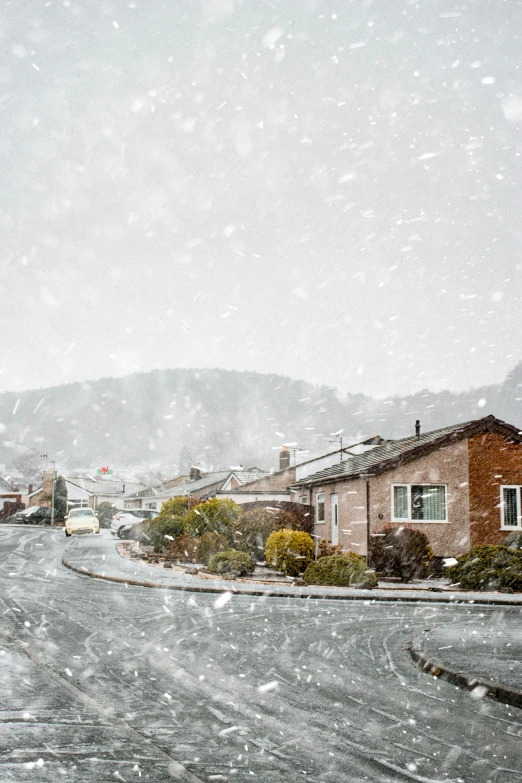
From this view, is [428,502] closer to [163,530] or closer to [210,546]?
[210,546]

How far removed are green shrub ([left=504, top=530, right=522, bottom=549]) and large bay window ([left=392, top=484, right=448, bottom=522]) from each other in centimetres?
273

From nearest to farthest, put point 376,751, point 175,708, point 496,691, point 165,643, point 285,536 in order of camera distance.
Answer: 1. point 376,751
2. point 175,708
3. point 496,691
4. point 165,643
5. point 285,536

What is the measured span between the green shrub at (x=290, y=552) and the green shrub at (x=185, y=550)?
6.28m

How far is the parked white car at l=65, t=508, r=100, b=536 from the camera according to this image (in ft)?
171

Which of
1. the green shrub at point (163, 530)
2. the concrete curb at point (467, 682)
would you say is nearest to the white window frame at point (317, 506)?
the green shrub at point (163, 530)

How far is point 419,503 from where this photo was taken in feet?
93.9

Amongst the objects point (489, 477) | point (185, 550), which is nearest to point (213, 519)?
point (185, 550)

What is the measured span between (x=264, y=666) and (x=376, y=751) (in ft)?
12.3

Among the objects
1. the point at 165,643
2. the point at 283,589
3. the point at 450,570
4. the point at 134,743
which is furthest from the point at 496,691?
the point at 450,570

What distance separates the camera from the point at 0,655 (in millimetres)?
9562

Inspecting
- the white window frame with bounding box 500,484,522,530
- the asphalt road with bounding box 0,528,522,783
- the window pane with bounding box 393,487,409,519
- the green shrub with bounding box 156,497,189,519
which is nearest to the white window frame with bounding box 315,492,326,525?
the window pane with bounding box 393,487,409,519

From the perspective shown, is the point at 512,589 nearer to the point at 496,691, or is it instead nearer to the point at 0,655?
the point at 496,691

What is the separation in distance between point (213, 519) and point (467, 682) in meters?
27.5

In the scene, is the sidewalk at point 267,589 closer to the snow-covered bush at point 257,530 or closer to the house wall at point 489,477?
the snow-covered bush at point 257,530
